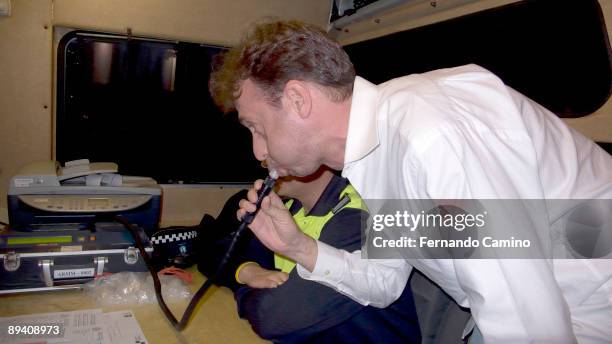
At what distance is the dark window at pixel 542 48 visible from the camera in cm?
115

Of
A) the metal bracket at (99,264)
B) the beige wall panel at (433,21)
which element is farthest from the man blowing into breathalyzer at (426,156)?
the metal bracket at (99,264)

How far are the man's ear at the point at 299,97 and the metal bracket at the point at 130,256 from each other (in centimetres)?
84

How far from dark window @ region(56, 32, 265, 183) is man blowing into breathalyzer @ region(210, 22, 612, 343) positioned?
3.54ft

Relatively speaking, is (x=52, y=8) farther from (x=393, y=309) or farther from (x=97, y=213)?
(x=393, y=309)

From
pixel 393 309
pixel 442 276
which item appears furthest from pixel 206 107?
pixel 442 276

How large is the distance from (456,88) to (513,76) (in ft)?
2.19

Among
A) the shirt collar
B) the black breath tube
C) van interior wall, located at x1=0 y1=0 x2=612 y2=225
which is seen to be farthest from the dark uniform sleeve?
van interior wall, located at x1=0 y1=0 x2=612 y2=225

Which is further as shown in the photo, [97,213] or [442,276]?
[97,213]

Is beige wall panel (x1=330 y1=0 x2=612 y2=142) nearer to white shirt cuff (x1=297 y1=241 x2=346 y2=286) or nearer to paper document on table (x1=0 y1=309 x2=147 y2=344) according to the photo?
white shirt cuff (x1=297 y1=241 x2=346 y2=286)

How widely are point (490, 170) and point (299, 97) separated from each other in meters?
0.49

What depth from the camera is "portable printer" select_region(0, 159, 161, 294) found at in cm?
129

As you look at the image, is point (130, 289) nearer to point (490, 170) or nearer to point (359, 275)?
point (359, 275)

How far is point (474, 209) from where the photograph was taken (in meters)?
0.68

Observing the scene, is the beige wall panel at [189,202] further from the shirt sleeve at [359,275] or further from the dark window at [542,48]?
the dark window at [542,48]
